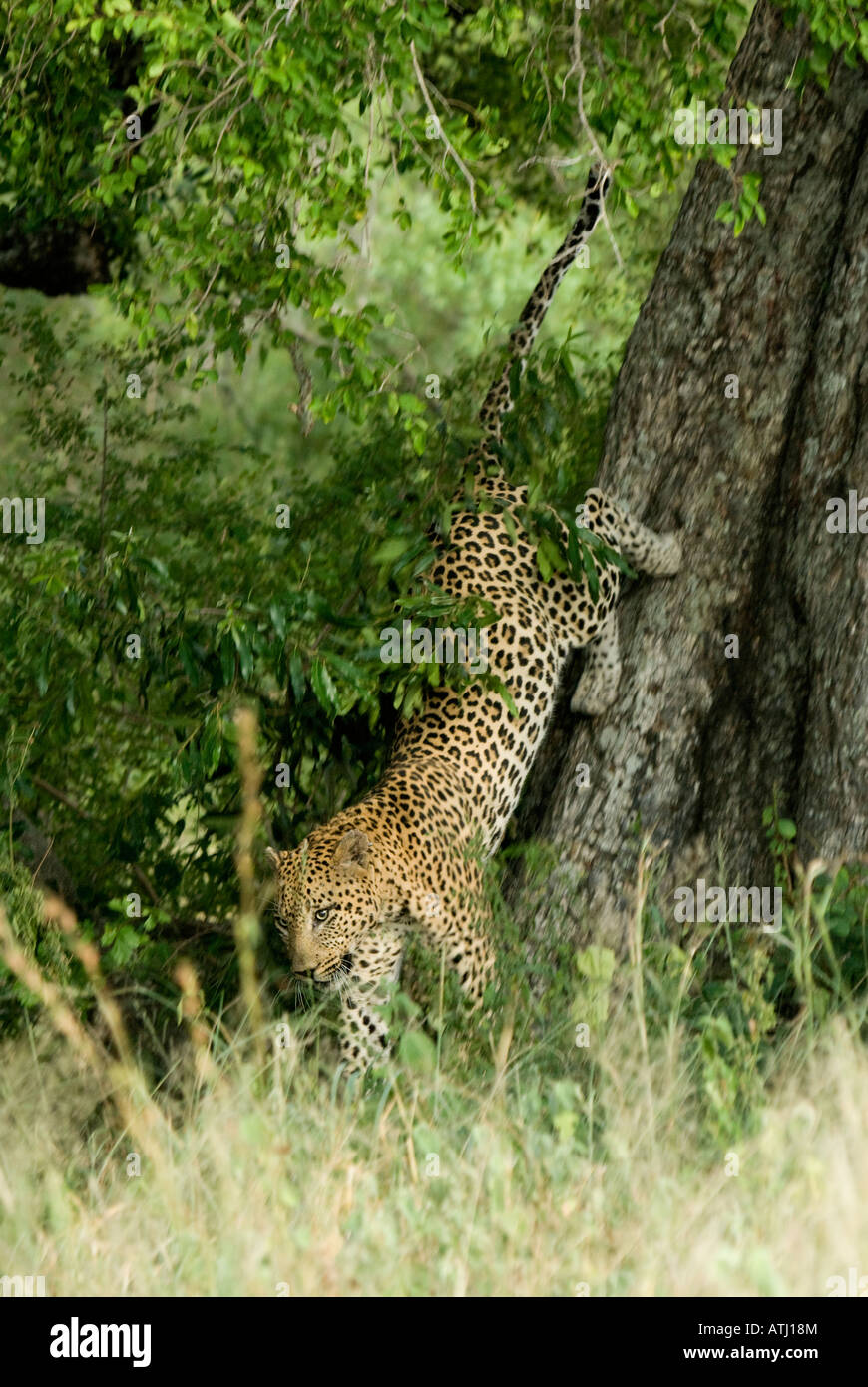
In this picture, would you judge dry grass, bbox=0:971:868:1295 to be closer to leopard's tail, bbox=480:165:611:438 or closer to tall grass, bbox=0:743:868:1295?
tall grass, bbox=0:743:868:1295

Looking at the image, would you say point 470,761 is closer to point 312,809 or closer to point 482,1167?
point 312,809

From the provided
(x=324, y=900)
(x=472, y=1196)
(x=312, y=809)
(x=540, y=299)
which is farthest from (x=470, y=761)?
(x=472, y=1196)

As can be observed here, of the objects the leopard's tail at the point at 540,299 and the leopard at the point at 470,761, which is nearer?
the leopard at the point at 470,761

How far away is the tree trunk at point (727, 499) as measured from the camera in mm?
6973

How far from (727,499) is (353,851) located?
2.17 metres

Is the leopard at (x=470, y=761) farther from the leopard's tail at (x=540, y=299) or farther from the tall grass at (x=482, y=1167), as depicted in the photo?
the tall grass at (x=482, y=1167)

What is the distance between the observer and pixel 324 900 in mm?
6297

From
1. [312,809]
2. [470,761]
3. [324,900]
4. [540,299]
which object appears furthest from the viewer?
[312,809]

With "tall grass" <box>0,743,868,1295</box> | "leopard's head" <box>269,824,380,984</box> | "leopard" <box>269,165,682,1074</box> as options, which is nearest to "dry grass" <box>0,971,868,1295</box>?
"tall grass" <box>0,743,868,1295</box>

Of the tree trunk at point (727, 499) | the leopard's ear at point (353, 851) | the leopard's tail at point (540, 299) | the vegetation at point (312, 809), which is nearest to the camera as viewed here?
the vegetation at point (312, 809)

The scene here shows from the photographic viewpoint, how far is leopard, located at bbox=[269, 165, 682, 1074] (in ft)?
20.9

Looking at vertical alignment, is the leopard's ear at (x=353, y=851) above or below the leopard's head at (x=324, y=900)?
above

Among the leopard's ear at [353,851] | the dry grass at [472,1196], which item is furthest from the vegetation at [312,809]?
the leopard's ear at [353,851]
